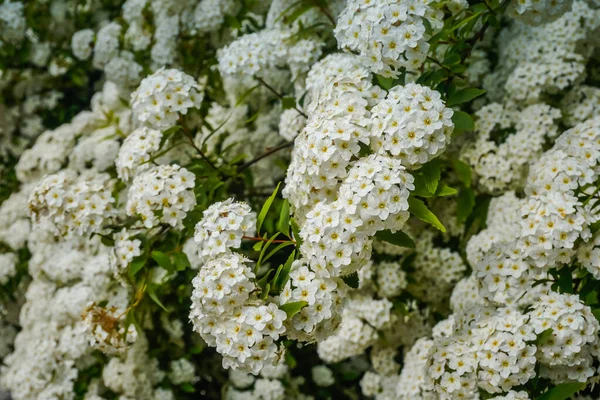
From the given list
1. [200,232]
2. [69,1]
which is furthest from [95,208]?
[69,1]

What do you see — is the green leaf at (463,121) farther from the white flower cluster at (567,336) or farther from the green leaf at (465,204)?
the green leaf at (465,204)

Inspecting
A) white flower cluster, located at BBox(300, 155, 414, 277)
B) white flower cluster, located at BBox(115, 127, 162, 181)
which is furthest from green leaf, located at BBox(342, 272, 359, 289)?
white flower cluster, located at BBox(115, 127, 162, 181)

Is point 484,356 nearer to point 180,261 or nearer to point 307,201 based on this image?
point 307,201

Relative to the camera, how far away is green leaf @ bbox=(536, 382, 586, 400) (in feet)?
8.37

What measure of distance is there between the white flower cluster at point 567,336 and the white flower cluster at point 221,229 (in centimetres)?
120

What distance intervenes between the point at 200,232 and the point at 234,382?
231 cm

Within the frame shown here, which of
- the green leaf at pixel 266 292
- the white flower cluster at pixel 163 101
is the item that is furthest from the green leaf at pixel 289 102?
the green leaf at pixel 266 292

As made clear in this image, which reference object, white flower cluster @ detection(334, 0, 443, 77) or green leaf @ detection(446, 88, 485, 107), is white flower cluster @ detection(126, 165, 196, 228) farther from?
green leaf @ detection(446, 88, 485, 107)

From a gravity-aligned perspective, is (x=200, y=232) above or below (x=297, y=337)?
above

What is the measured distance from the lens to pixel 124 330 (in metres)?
3.46

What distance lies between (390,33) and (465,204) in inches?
56.9

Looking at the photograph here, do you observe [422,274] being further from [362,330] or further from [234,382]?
[234,382]

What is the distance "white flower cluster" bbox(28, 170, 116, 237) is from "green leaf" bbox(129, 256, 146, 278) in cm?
26

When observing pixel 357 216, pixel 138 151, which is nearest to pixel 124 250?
pixel 138 151
